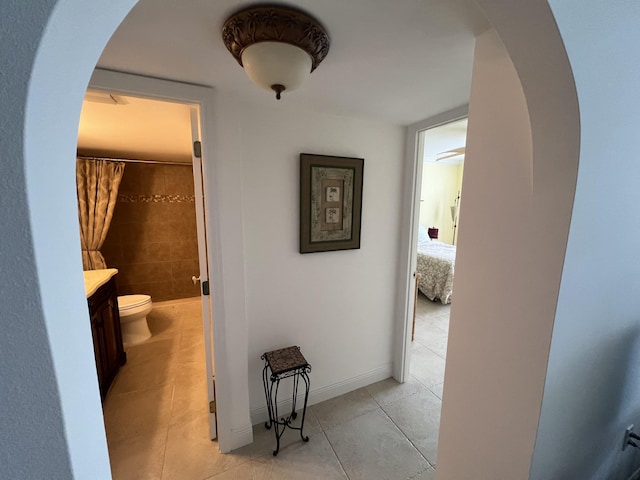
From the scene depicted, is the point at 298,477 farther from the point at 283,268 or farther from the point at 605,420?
the point at 605,420

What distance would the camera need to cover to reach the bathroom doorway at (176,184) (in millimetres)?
1242

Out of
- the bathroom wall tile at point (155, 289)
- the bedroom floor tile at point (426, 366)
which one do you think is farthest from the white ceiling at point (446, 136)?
the bathroom wall tile at point (155, 289)

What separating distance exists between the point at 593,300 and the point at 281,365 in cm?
152

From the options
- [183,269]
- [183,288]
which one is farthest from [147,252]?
[183,288]

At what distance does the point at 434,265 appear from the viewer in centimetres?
388

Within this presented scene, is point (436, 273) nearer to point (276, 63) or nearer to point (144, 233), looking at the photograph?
point (276, 63)

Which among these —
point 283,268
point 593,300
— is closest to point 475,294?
point 593,300

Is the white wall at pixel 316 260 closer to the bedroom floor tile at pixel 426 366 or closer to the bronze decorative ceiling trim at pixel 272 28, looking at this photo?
the bedroom floor tile at pixel 426 366

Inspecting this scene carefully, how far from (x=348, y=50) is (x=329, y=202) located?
0.94 metres

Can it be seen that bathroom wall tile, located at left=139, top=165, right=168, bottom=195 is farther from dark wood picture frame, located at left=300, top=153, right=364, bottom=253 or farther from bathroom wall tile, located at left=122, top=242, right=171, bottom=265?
dark wood picture frame, located at left=300, top=153, right=364, bottom=253

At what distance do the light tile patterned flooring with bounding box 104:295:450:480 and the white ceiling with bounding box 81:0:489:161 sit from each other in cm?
211

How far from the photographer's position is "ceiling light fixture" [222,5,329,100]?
0.82m

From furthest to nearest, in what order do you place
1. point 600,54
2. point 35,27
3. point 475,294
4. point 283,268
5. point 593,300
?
point 283,268 → point 475,294 → point 593,300 → point 600,54 → point 35,27

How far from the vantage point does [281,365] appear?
65.0 inches
